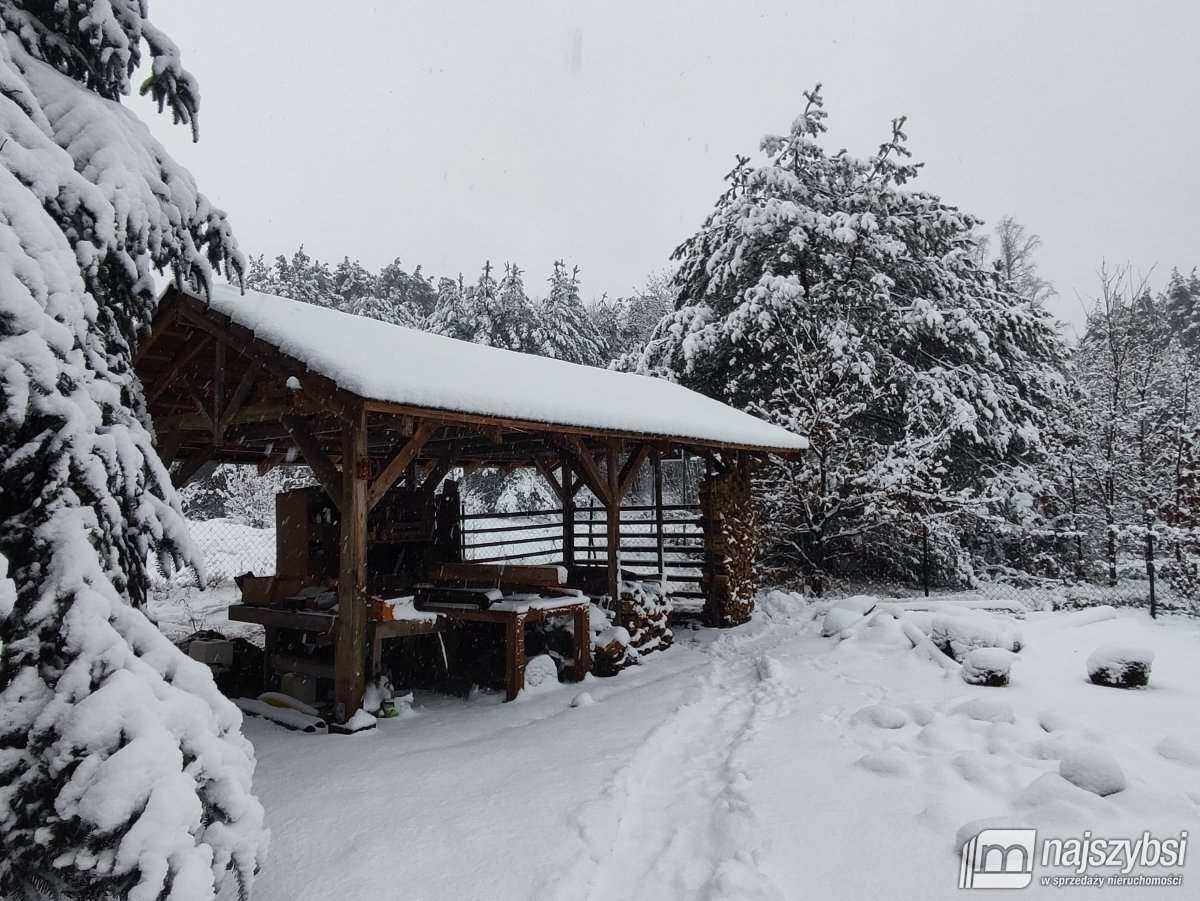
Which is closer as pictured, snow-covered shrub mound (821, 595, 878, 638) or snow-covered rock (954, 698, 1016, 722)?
snow-covered rock (954, 698, 1016, 722)

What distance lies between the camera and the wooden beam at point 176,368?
7090mm

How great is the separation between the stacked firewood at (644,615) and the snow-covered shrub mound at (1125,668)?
4352mm

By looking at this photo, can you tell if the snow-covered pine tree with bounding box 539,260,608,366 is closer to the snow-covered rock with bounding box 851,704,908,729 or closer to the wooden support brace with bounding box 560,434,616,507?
the wooden support brace with bounding box 560,434,616,507

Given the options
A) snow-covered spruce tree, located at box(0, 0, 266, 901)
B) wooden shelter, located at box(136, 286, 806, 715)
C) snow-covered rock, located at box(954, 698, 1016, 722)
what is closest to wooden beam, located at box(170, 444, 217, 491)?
wooden shelter, located at box(136, 286, 806, 715)

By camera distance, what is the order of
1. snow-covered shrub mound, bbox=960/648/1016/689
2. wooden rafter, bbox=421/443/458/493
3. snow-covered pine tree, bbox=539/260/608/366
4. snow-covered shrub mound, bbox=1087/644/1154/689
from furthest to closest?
1. snow-covered pine tree, bbox=539/260/608/366
2. wooden rafter, bbox=421/443/458/493
3. snow-covered shrub mound, bbox=960/648/1016/689
4. snow-covered shrub mound, bbox=1087/644/1154/689

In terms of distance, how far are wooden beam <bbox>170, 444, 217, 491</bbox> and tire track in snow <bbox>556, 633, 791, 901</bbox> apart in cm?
659

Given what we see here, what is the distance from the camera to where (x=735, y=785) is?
394 centimetres

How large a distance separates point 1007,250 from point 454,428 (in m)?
29.0

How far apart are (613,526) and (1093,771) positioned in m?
5.40

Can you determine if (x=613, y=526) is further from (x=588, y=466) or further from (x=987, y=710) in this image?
(x=987, y=710)

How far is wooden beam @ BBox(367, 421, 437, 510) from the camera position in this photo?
5559 mm

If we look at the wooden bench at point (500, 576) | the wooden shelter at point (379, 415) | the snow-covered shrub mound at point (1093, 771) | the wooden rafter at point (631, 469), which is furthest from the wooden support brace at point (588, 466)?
the snow-covered shrub mound at point (1093, 771)

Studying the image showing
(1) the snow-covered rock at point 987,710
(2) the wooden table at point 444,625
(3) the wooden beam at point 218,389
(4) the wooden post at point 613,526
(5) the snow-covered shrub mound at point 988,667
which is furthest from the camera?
(4) the wooden post at point 613,526

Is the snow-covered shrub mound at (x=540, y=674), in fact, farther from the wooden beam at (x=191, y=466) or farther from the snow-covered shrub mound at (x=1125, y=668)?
the wooden beam at (x=191, y=466)
